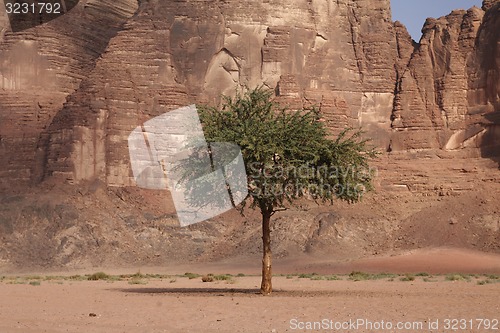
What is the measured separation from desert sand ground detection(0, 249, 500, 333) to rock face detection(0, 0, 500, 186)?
3635 centimetres

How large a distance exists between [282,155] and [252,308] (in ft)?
22.7

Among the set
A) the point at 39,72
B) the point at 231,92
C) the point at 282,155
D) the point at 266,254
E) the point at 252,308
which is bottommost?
the point at 252,308

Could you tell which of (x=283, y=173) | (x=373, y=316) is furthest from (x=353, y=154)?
(x=373, y=316)

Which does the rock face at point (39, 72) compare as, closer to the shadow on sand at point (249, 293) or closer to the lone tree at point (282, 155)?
the shadow on sand at point (249, 293)

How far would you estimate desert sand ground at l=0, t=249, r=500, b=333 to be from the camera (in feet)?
81.0

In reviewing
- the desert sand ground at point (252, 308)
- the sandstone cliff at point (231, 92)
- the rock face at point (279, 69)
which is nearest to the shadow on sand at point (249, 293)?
the desert sand ground at point (252, 308)

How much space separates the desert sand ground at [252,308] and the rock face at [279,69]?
3635cm

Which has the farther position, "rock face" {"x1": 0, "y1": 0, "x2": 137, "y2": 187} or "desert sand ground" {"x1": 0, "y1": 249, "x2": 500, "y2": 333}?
"rock face" {"x1": 0, "y1": 0, "x2": 137, "y2": 187}

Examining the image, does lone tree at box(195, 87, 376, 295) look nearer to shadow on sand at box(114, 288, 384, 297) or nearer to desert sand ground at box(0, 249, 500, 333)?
shadow on sand at box(114, 288, 384, 297)

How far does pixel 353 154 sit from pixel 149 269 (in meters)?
34.8

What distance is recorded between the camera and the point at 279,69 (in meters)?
85.2

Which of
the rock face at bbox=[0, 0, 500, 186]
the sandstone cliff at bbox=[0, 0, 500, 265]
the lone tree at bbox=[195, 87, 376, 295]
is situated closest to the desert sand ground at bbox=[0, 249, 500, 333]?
the lone tree at bbox=[195, 87, 376, 295]

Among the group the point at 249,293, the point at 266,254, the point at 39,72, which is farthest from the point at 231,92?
the point at 266,254

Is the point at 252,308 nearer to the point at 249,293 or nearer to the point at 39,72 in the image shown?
the point at 249,293
